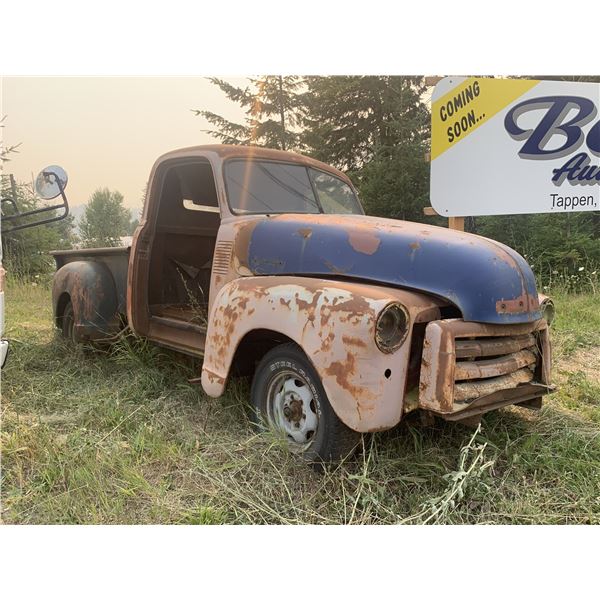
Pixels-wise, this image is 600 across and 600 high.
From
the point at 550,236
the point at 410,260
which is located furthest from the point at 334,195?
the point at 550,236

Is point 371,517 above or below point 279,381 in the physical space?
below

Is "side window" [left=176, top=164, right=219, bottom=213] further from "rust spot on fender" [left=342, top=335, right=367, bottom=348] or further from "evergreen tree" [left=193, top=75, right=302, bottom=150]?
"rust spot on fender" [left=342, top=335, right=367, bottom=348]

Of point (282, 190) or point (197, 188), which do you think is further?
point (197, 188)

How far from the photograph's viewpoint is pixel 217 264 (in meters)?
3.14

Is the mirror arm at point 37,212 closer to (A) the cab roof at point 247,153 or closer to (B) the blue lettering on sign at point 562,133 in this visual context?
(A) the cab roof at point 247,153

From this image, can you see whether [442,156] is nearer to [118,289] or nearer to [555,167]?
[555,167]

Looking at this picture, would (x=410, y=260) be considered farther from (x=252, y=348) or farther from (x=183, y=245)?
(x=183, y=245)

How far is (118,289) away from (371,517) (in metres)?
2.77

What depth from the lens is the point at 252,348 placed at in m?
2.83

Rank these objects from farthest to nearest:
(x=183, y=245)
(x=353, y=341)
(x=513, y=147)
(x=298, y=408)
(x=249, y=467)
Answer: (x=183, y=245), (x=513, y=147), (x=298, y=408), (x=249, y=467), (x=353, y=341)

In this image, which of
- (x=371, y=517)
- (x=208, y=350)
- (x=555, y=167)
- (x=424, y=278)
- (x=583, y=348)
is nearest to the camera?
(x=371, y=517)

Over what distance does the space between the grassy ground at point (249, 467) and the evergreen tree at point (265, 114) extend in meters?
1.49

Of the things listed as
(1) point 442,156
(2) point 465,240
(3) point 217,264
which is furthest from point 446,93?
(3) point 217,264

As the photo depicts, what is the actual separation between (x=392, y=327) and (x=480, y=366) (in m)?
0.41
